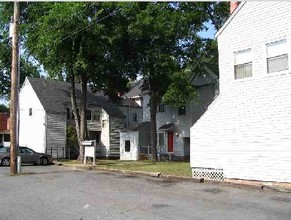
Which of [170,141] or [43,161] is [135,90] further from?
[43,161]

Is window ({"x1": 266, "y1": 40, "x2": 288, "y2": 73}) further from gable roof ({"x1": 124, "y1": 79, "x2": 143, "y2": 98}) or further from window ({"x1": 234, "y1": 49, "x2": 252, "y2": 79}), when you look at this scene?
gable roof ({"x1": 124, "y1": 79, "x2": 143, "y2": 98})

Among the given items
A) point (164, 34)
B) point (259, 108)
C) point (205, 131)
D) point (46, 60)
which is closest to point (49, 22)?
point (46, 60)

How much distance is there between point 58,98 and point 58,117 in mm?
2696

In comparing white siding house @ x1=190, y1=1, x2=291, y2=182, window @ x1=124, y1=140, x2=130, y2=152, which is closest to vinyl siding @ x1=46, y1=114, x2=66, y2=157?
window @ x1=124, y1=140, x2=130, y2=152

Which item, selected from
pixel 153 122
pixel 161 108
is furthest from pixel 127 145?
pixel 153 122

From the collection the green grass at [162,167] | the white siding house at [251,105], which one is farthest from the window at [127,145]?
the white siding house at [251,105]

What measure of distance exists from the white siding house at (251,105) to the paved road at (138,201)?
1.36m

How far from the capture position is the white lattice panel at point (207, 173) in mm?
18297

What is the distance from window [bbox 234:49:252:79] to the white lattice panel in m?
4.04

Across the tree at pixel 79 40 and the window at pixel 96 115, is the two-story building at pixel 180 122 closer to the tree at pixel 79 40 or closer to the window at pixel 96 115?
the window at pixel 96 115

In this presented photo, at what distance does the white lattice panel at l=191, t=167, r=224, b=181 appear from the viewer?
1830 centimetres

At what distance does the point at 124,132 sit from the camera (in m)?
44.2

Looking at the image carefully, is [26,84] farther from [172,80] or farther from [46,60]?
[172,80]

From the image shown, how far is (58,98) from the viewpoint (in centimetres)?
4675
